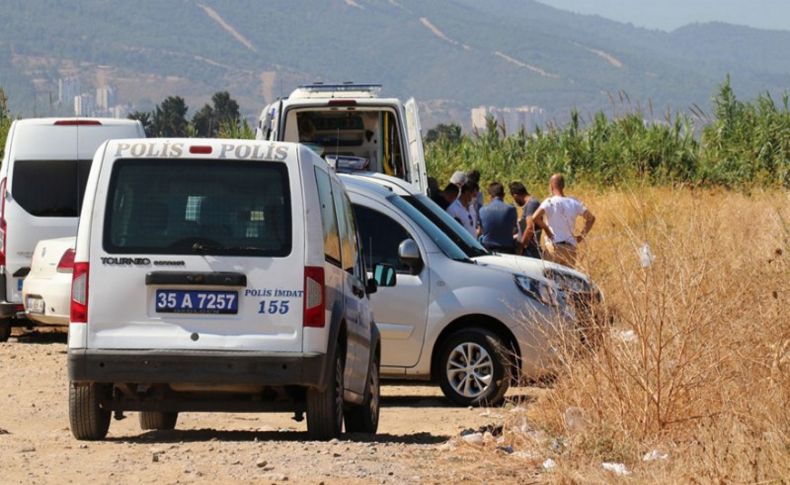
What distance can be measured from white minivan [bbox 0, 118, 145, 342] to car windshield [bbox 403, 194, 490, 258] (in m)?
4.94

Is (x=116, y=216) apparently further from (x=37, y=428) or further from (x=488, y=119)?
(x=488, y=119)

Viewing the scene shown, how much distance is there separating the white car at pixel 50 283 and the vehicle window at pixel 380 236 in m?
4.45

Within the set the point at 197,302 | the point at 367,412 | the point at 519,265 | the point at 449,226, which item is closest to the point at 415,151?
the point at 449,226

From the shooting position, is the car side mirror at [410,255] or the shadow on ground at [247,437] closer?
the shadow on ground at [247,437]

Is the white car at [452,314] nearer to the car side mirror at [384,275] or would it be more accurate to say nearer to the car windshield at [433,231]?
the car windshield at [433,231]

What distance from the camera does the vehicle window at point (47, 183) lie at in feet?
64.3

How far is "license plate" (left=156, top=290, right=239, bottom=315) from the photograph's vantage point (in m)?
10.2

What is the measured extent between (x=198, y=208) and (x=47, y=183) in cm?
985

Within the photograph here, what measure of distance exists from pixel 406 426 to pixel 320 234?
3.43 metres

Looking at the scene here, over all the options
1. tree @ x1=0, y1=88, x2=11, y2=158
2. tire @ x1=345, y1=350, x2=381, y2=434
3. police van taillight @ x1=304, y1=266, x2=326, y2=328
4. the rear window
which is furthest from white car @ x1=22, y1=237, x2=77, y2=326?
tree @ x1=0, y1=88, x2=11, y2=158

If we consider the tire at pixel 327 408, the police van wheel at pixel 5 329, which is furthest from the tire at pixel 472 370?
the police van wheel at pixel 5 329

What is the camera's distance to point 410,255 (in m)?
14.1

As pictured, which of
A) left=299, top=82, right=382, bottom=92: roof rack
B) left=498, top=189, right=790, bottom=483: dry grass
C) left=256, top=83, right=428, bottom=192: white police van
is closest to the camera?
left=498, top=189, right=790, bottom=483: dry grass

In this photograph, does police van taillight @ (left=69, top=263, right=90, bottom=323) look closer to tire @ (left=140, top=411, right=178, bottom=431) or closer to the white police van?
tire @ (left=140, top=411, right=178, bottom=431)
